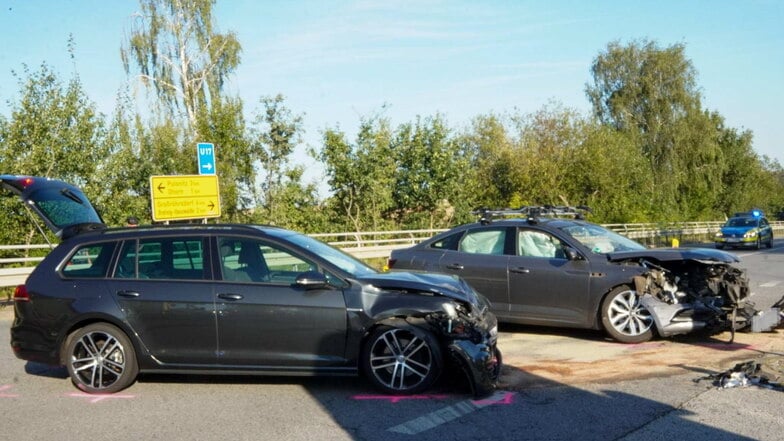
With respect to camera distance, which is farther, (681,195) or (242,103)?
(681,195)

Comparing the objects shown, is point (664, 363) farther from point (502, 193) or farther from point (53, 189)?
point (502, 193)

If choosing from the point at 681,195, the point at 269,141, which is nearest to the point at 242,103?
the point at 269,141

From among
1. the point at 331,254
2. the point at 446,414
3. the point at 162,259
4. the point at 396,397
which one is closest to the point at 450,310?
the point at 396,397

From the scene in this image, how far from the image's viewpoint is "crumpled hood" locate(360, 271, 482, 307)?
6.77 meters

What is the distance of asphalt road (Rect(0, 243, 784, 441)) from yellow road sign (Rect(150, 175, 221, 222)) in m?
9.38

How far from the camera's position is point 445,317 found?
6648 millimetres

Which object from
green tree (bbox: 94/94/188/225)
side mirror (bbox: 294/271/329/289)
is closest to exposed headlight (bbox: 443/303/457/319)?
side mirror (bbox: 294/271/329/289)

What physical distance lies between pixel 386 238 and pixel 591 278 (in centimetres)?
2137

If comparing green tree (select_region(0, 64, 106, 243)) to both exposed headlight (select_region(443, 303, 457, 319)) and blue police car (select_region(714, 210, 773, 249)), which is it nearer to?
exposed headlight (select_region(443, 303, 457, 319))

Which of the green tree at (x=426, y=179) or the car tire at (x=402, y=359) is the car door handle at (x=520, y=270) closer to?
the car tire at (x=402, y=359)

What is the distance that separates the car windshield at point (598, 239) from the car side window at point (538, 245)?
234mm

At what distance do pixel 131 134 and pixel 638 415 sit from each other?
76.7 feet

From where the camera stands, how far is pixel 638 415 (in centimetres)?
584

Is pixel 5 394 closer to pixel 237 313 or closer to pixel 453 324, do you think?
pixel 237 313
